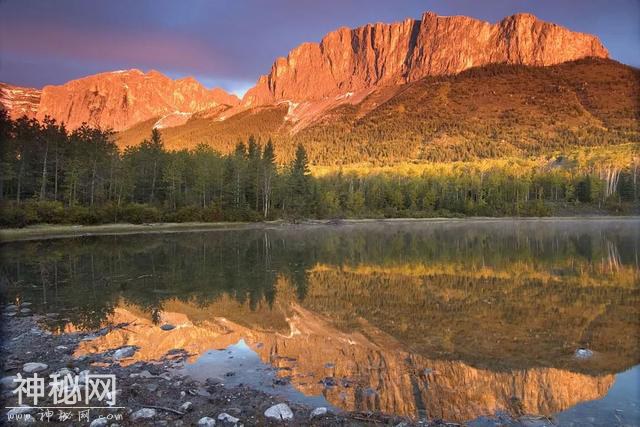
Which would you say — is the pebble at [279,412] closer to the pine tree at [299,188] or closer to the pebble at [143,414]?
the pebble at [143,414]

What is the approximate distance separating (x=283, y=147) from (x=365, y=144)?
119 ft

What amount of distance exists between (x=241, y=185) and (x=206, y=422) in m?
68.3

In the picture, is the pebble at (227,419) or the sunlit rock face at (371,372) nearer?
the pebble at (227,419)

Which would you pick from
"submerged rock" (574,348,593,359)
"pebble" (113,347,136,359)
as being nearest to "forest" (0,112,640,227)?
"pebble" (113,347,136,359)

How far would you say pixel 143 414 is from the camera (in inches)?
248

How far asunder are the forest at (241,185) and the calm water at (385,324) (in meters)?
29.6

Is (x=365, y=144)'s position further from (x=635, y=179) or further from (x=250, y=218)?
(x=250, y=218)

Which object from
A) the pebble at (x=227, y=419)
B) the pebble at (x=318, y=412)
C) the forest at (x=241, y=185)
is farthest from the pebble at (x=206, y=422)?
the forest at (x=241, y=185)

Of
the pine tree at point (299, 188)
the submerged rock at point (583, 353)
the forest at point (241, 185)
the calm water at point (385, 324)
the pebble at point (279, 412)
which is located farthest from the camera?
the pine tree at point (299, 188)

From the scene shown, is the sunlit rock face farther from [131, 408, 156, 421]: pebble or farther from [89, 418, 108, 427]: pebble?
[89, 418, 108, 427]: pebble

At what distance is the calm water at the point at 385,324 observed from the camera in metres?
7.64

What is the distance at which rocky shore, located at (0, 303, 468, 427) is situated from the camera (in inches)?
243

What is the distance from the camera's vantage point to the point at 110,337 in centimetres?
1072

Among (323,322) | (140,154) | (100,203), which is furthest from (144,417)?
(140,154)
